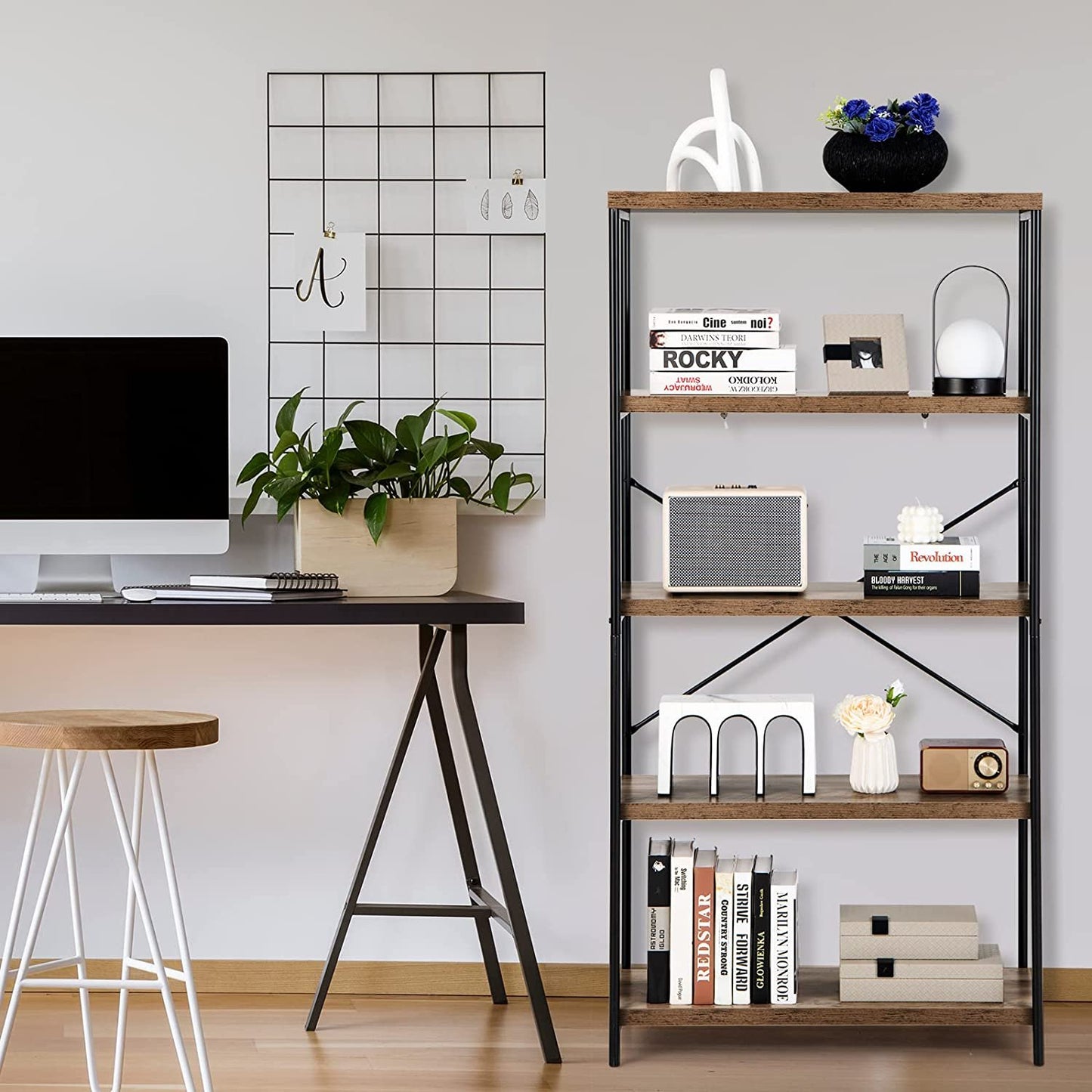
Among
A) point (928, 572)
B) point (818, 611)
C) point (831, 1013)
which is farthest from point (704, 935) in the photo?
point (928, 572)

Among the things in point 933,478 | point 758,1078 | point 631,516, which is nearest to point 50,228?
point 631,516

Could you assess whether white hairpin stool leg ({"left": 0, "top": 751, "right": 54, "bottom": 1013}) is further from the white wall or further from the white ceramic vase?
the white ceramic vase

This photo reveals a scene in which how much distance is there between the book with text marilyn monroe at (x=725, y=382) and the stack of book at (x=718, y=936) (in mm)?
886

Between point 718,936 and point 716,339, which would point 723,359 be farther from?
point 718,936

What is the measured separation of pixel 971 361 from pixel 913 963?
3.74 ft

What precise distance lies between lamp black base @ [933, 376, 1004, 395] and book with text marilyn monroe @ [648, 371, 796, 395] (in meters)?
0.30

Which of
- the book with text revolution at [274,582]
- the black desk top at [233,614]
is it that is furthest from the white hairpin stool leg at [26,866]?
the book with text revolution at [274,582]

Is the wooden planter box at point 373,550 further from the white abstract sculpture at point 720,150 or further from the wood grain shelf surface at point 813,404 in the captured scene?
the white abstract sculpture at point 720,150

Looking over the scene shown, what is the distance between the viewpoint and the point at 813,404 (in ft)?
8.41

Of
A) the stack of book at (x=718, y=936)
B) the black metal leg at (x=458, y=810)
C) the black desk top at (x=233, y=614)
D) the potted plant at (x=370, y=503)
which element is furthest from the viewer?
the black metal leg at (x=458, y=810)

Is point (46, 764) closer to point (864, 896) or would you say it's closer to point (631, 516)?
point (631, 516)

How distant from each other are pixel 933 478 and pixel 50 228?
2.00 meters

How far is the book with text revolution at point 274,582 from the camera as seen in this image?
8.14ft

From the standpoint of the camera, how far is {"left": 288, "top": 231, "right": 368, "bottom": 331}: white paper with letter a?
297cm
